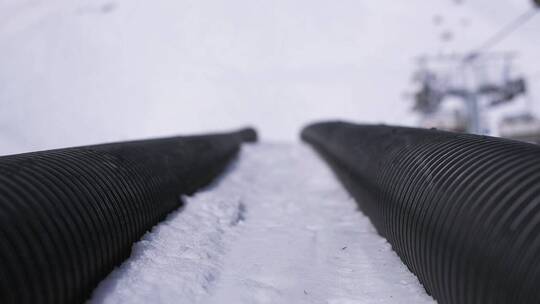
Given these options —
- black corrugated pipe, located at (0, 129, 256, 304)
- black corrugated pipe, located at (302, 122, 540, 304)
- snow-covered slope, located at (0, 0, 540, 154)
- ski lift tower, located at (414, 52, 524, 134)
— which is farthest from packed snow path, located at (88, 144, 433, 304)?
snow-covered slope, located at (0, 0, 540, 154)

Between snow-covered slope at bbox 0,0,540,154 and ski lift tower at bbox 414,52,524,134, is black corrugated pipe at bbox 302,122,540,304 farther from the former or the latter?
snow-covered slope at bbox 0,0,540,154

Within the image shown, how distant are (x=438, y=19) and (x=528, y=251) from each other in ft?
244

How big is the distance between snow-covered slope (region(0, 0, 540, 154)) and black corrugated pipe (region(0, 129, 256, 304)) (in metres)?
31.3

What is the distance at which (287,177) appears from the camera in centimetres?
1261

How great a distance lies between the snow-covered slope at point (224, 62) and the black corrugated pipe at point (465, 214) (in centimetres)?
3391

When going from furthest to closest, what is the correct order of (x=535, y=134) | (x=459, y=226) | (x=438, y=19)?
(x=438, y=19) → (x=535, y=134) → (x=459, y=226)

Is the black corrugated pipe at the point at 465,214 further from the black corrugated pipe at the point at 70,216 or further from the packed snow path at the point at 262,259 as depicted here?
the black corrugated pipe at the point at 70,216

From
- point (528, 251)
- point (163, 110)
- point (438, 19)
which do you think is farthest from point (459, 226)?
point (438, 19)

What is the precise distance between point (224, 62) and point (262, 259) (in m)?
59.6

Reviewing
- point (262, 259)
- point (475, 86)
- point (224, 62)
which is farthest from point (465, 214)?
point (224, 62)

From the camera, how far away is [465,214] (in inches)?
143

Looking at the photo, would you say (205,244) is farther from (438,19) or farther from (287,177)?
(438,19)

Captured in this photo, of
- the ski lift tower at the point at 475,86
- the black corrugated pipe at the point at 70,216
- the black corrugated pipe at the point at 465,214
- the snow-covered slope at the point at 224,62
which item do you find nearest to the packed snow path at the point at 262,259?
the black corrugated pipe at the point at 70,216

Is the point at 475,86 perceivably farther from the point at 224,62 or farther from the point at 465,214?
the point at 224,62
